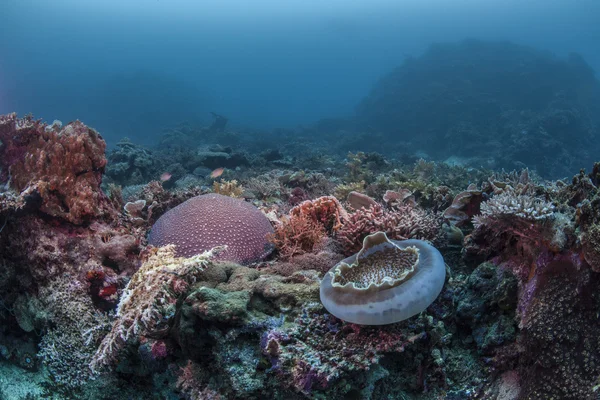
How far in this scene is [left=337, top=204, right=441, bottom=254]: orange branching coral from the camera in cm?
357

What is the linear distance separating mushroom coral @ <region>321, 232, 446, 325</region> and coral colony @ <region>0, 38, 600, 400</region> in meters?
0.01

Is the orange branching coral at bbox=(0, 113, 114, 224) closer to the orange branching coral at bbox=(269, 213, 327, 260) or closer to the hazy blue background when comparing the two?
the orange branching coral at bbox=(269, 213, 327, 260)

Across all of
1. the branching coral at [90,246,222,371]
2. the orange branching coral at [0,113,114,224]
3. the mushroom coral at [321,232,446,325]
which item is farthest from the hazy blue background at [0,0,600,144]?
the mushroom coral at [321,232,446,325]

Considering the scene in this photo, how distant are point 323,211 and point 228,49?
16817cm

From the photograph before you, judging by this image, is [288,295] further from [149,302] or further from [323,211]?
[323,211]

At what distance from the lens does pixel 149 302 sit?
2486mm

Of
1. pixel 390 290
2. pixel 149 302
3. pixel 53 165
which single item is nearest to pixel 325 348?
pixel 390 290

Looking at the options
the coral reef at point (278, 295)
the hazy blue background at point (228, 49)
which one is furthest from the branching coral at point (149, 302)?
the hazy blue background at point (228, 49)

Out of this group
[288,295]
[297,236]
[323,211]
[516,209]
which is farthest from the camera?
[323,211]

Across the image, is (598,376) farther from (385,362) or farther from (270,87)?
(270,87)

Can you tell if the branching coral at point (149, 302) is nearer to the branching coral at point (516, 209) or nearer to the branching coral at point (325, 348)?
the branching coral at point (325, 348)

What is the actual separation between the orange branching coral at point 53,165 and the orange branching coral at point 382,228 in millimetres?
3186

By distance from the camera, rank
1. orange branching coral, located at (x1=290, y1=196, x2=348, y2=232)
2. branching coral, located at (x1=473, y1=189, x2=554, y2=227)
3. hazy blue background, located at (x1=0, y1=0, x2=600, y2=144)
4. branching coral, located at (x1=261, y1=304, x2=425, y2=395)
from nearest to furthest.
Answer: branching coral, located at (x1=261, y1=304, x2=425, y2=395)
branching coral, located at (x1=473, y1=189, x2=554, y2=227)
orange branching coral, located at (x1=290, y1=196, x2=348, y2=232)
hazy blue background, located at (x1=0, y1=0, x2=600, y2=144)

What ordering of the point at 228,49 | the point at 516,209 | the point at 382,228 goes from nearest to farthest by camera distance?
the point at 516,209
the point at 382,228
the point at 228,49
